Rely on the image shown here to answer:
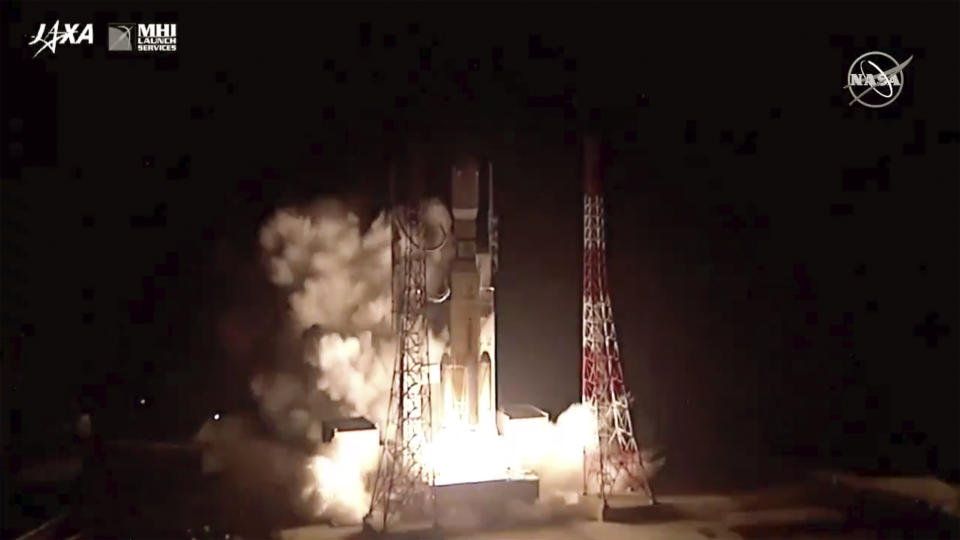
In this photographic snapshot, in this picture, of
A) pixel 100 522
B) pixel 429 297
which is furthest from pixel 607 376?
pixel 100 522

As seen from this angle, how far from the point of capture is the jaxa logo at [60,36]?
14.9m

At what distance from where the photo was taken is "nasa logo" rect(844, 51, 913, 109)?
17984 millimetres

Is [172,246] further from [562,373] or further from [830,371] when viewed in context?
[830,371]

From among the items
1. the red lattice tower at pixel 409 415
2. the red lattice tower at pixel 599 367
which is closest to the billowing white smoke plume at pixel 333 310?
the red lattice tower at pixel 409 415

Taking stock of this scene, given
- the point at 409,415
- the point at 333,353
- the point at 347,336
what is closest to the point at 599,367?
the point at 409,415

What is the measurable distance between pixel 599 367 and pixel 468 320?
226 centimetres

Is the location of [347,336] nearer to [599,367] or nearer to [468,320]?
[468,320]

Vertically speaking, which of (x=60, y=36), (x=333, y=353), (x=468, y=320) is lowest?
(x=333, y=353)

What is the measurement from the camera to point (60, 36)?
15.1 meters

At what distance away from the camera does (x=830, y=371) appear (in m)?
20.4

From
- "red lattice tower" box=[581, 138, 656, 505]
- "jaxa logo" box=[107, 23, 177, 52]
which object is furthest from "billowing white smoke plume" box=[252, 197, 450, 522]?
"jaxa logo" box=[107, 23, 177, 52]

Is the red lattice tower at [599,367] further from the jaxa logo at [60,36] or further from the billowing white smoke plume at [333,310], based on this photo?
the jaxa logo at [60,36]

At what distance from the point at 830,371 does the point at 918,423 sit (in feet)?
5.96

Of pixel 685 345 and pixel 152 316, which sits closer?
pixel 152 316
